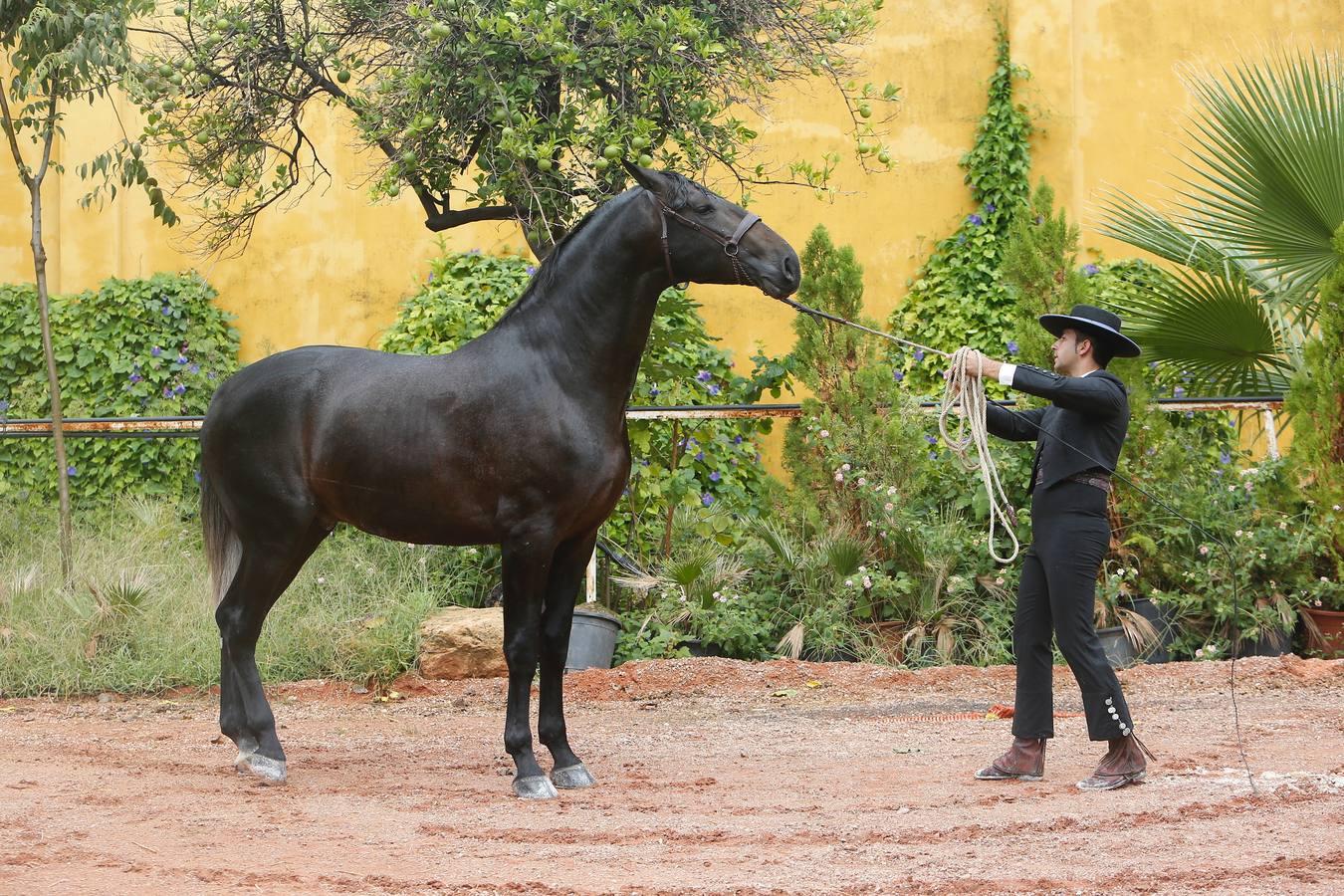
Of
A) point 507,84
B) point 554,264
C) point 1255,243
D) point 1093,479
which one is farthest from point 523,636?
point 1255,243

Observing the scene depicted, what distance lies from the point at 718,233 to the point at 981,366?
3.61 feet

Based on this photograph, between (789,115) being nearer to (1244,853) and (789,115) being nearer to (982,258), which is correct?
(982,258)

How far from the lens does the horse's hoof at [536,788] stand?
5.12 metres

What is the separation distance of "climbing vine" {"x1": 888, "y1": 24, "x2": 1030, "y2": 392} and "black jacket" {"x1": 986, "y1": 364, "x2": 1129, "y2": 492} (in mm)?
5719

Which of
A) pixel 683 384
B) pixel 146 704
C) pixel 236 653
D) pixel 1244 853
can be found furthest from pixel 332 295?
pixel 1244 853

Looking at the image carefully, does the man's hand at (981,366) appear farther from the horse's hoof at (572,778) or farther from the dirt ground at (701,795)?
the horse's hoof at (572,778)

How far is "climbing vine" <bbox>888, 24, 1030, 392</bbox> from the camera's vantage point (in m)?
11.2

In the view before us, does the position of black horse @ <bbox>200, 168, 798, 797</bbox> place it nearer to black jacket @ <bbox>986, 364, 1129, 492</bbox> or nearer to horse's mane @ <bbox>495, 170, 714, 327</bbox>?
horse's mane @ <bbox>495, 170, 714, 327</bbox>

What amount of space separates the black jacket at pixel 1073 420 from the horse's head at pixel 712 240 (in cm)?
97

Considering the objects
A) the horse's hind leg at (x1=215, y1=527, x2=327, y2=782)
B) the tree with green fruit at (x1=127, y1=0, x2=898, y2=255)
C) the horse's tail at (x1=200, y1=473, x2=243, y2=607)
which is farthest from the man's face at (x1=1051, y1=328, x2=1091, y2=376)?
the horse's tail at (x1=200, y1=473, x2=243, y2=607)

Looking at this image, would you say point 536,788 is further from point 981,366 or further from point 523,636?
point 981,366

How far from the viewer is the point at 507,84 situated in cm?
641

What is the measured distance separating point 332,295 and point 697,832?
8.46m

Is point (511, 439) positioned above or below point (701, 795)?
above
